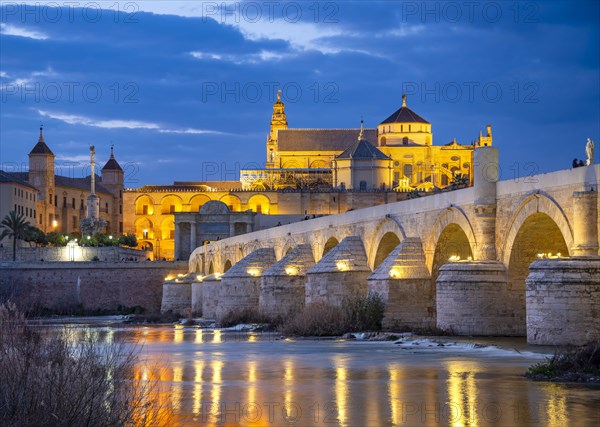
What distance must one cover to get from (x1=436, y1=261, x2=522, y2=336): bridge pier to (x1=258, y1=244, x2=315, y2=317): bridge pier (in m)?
12.7

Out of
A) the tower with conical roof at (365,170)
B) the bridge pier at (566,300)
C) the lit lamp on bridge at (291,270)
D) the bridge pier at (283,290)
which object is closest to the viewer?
the bridge pier at (566,300)

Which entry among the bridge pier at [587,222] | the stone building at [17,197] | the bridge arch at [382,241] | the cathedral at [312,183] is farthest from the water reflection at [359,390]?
the stone building at [17,197]

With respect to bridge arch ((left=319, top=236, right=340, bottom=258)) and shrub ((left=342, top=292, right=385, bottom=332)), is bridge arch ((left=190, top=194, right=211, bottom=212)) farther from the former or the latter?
shrub ((left=342, top=292, right=385, bottom=332))

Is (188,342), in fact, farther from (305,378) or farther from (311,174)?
(311,174)

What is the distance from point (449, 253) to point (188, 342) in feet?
26.7

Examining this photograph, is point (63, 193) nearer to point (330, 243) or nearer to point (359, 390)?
point (330, 243)

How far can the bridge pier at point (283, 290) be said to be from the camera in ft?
132

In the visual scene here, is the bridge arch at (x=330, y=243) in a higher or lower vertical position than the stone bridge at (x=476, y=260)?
higher

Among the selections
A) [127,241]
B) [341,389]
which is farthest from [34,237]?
[341,389]

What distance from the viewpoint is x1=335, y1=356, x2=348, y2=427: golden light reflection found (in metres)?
14.6

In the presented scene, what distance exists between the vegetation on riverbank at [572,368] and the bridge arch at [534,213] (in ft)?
18.1

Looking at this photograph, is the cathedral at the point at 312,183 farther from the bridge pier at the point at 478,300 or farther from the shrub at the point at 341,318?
the bridge pier at the point at 478,300

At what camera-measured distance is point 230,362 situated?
917 inches

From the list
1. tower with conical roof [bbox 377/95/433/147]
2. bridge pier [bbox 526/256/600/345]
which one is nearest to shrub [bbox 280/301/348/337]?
bridge pier [bbox 526/256/600/345]
